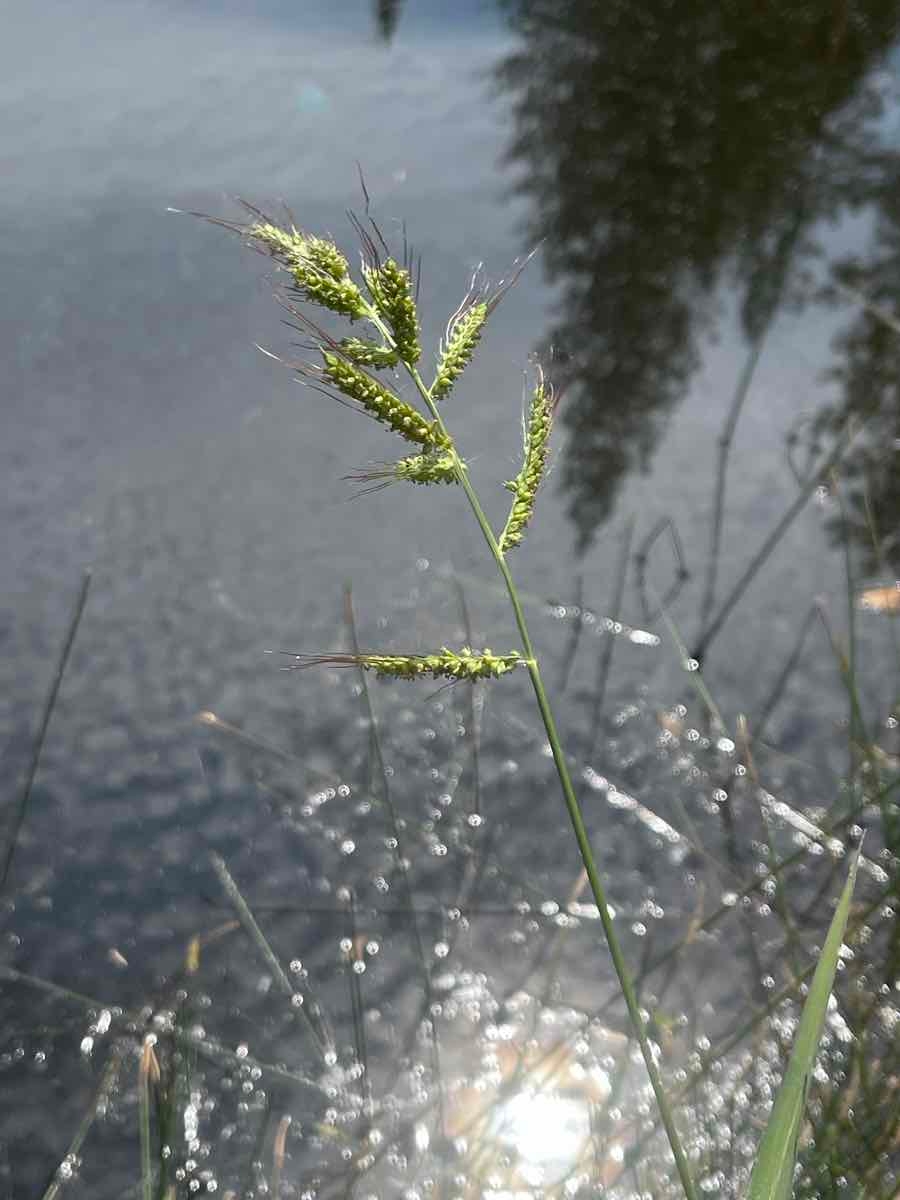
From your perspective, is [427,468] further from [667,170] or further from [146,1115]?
[667,170]

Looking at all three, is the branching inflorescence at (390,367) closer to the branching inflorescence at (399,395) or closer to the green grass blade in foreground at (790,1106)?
the branching inflorescence at (399,395)

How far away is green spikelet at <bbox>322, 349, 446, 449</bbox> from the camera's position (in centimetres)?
44

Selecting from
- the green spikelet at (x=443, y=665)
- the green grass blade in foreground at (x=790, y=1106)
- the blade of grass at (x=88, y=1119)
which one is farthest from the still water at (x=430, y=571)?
the green grass blade in foreground at (x=790, y=1106)

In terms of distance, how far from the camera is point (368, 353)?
0.46 meters

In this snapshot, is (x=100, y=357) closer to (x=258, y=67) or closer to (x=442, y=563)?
(x=442, y=563)

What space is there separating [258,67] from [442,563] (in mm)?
1124

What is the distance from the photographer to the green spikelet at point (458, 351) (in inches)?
18.5

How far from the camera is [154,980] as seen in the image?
3.23 ft

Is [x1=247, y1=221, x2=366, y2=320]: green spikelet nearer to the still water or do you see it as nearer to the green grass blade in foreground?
the still water

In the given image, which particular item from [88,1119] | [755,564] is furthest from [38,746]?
[755,564]

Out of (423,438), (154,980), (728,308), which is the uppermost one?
(423,438)

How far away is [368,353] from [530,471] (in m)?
0.07

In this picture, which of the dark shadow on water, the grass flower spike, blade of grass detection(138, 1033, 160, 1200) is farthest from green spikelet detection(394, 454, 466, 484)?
the dark shadow on water

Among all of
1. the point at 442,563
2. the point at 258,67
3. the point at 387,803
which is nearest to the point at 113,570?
the point at 442,563
